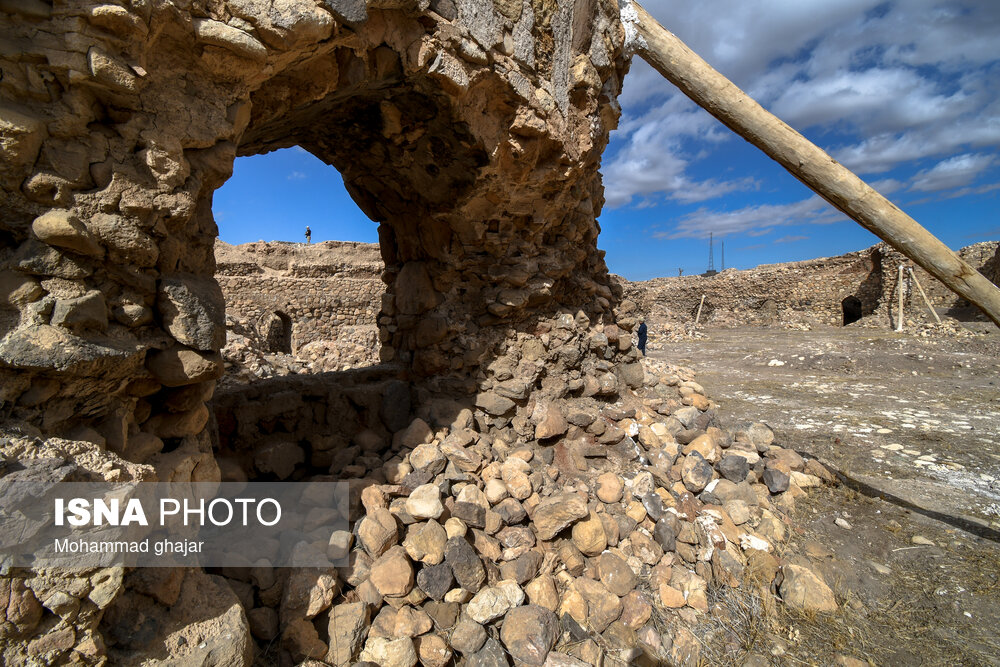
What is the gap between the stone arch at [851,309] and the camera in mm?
16875

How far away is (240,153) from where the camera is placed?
10.5ft

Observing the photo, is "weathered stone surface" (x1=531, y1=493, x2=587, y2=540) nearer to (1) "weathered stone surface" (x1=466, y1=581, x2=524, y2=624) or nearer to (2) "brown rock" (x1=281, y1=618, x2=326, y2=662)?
(1) "weathered stone surface" (x1=466, y1=581, x2=524, y2=624)

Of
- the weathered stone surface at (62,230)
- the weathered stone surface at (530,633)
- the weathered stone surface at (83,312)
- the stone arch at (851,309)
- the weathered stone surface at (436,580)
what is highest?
the stone arch at (851,309)

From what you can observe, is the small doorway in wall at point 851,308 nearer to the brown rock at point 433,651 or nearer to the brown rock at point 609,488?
the brown rock at point 609,488

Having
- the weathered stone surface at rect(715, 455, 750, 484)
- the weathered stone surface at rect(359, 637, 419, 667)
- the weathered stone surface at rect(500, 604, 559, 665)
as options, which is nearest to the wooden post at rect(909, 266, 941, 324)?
the weathered stone surface at rect(715, 455, 750, 484)

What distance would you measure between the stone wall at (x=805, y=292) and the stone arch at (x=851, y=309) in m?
0.05

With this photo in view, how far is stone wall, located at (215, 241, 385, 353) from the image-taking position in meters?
11.9

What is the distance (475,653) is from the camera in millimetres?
2168

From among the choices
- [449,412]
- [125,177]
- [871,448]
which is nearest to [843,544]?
[871,448]

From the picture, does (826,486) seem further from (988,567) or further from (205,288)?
(205,288)

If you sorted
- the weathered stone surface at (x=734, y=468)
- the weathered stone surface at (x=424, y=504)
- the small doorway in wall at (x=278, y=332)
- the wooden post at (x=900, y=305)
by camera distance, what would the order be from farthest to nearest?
the wooden post at (x=900, y=305)
the small doorway in wall at (x=278, y=332)
the weathered stone surface at (x=734, y=468)
the weathered stone surface at (x=424, y=504)

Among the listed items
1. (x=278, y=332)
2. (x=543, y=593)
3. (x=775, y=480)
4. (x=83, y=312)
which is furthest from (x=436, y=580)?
(x=278, y=332)

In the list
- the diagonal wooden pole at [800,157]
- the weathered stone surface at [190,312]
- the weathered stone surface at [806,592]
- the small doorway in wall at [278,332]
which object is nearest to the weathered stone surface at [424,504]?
the weathered stone surface at [190,312]

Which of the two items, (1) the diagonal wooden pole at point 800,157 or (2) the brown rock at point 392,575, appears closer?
(2) the brown rock at point 392,575
